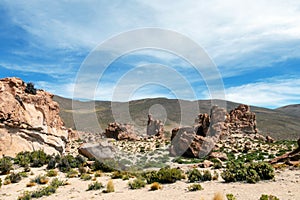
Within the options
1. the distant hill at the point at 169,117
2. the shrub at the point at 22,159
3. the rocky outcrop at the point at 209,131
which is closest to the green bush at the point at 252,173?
the shrub at the point at 22,159

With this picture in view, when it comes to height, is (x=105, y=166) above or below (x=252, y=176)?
below

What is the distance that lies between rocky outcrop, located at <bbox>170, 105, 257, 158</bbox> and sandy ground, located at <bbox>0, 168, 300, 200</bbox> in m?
16.6

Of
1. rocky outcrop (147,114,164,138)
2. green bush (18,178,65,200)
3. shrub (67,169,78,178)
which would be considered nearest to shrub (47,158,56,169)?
shrub (67,169,78,178)

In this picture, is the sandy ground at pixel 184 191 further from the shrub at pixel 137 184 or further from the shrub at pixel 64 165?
the shrub at pixel 64 165

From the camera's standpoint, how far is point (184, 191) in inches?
529

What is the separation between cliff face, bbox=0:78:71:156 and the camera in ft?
77.4

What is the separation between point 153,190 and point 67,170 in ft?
30.1

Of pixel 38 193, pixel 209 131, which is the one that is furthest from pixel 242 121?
pixel 38 193

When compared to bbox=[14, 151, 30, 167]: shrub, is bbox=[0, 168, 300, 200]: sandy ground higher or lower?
lower

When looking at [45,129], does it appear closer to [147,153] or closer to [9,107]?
[9,107]

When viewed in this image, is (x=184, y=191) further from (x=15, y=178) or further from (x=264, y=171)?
(x=15, y=178)

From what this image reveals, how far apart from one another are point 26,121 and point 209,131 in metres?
30.6

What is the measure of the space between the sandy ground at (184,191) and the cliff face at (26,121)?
25.7ft

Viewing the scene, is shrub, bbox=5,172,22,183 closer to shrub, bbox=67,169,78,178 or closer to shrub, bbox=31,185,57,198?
shrub, bbox=67,169,78,178
